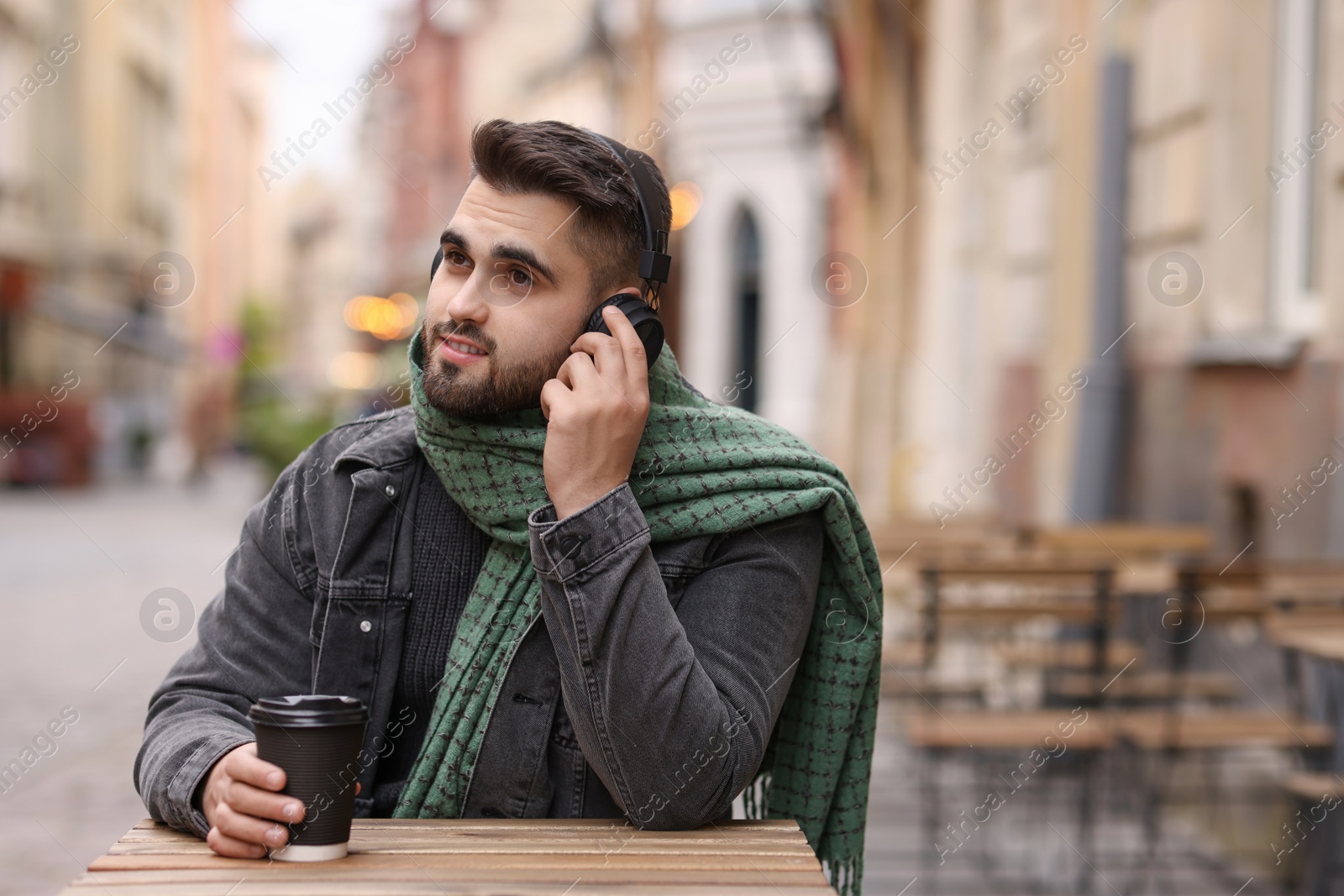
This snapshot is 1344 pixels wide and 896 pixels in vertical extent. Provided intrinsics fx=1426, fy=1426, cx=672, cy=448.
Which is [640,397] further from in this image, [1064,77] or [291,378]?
[291,378]

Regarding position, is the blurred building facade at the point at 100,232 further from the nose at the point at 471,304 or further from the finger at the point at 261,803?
the finger at the point at 261,803

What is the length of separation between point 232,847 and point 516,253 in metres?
0.80

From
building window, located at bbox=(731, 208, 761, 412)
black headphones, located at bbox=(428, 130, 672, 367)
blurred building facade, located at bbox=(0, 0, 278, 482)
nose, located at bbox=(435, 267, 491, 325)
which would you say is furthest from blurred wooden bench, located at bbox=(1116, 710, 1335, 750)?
blurred building facade, located at bbox=(0, 0, 278, 482)

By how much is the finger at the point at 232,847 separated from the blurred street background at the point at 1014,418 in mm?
2006

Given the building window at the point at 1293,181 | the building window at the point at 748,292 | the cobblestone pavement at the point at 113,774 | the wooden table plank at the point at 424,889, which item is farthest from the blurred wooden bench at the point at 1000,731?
the building window at the point at 748,292

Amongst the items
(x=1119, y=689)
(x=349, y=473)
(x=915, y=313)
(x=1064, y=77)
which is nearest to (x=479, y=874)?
(x=349, y=473)

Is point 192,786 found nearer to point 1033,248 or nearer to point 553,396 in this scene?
point 553,396

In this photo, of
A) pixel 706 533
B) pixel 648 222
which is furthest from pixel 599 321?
pixel 706 533

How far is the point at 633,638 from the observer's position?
172 cm

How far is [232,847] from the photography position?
160 cm

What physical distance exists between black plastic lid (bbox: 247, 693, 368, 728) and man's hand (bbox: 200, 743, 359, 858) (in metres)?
0.06

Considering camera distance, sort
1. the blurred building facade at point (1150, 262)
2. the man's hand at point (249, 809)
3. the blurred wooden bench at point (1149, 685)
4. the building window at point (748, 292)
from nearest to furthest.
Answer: the man's hand at point (249, 809) → the blurred wooden bench at point (1149, 685) → the blurred building facade at point (1150, 262) → the building window at point (748, 292)

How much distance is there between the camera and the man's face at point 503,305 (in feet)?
6.12

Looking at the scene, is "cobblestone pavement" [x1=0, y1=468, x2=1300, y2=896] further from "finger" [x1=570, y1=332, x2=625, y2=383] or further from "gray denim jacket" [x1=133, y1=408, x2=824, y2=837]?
"finger" [x1=570, y1=332, x2=625, y2=383]
